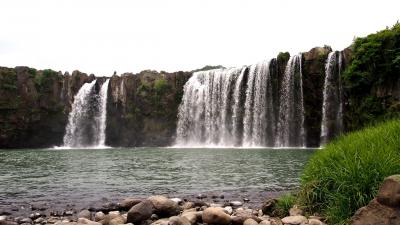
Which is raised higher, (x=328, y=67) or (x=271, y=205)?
(x=328, y=67)

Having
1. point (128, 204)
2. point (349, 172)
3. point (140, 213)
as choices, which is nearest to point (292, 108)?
point (128, 204)

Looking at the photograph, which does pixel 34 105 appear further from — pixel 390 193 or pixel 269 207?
pixel 390 193

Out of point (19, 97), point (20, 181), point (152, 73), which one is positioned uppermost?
point (152, 73)

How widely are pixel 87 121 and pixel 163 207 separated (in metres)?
57.2

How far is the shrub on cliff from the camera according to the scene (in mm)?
36781

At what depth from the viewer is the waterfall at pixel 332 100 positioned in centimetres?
4447

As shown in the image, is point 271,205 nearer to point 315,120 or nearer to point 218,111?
point 315,120

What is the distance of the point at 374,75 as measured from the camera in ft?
126

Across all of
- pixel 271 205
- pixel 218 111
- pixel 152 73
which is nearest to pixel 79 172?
pixel 271 205

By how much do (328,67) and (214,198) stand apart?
34.0 metres

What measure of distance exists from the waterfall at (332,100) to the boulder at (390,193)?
127 feet

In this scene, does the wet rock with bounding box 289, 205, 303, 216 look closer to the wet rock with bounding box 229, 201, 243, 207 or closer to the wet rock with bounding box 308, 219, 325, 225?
the wet rock with bounding box 308, 219, 325, 225

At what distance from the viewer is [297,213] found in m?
9.57

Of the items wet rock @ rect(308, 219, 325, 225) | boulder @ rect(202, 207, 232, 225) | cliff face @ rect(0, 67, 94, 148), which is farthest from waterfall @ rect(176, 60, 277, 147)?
wet rock @ rect(308, 219, 325, 225)
